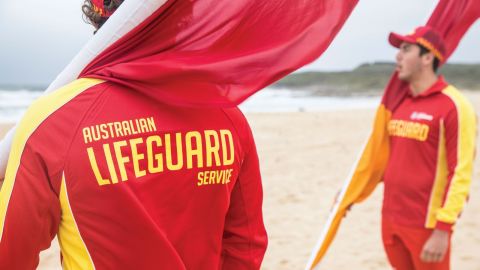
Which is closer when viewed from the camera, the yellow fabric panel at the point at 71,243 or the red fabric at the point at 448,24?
the yellow fabric panel at the point at 71,243

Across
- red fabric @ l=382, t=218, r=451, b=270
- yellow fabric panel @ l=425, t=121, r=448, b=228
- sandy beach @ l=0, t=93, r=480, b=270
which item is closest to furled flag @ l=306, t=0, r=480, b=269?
red fabric @ l=382, t=218, r=451, b=270

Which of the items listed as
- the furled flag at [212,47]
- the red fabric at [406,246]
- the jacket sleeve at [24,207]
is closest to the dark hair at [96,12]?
the furled flag at [212,47]

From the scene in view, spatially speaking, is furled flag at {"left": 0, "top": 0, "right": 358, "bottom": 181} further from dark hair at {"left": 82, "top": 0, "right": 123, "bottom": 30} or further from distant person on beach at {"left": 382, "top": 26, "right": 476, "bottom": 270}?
distant person on beach at {"left": 382, "top": 26, "right": 476, "bottom": 270}

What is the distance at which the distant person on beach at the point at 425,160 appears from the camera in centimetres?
A: 307

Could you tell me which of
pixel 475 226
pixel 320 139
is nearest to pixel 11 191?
pixel 475 226

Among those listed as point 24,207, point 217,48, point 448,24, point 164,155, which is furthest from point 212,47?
point 448,24

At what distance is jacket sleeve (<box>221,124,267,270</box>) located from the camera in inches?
61.9

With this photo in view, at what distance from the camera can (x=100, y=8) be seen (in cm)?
133

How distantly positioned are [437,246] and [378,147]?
2.88 feet

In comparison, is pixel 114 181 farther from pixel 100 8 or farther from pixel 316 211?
pixel 316 211

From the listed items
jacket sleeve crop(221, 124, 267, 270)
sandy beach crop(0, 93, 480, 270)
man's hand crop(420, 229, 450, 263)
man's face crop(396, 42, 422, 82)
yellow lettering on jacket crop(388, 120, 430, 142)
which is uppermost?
man's face crop(396, 42, 422, 82)

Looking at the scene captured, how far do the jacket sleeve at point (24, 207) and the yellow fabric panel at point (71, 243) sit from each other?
0.06ft

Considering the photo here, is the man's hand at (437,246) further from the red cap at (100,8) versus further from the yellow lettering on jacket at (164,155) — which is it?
the red cap at (100,8)

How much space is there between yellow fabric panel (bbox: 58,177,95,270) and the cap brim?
2.80 meters
